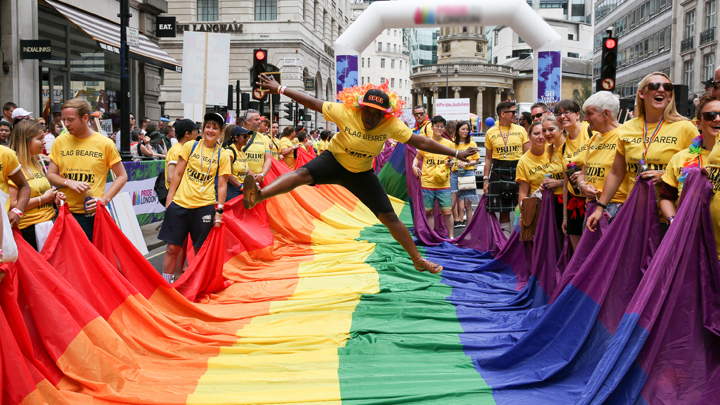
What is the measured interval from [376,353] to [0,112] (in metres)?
13.3

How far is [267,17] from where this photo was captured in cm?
4112

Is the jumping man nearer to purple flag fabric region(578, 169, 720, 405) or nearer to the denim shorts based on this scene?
purple flag fabric region(578, 169, 720, 405)

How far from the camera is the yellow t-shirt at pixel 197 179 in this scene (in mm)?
6340

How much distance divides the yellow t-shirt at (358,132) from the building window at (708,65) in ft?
114

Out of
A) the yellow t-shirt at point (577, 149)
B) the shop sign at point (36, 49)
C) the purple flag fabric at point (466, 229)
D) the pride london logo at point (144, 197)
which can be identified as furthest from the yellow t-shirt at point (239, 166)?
the shop sign at point (36, 49)

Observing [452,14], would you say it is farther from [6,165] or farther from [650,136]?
[6,165]

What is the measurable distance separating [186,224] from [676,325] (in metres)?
4.68

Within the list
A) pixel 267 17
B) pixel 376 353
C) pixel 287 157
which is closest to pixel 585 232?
pixel 376 353

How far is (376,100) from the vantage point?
5.43 metres

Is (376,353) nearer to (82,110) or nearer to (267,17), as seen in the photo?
(82,110)

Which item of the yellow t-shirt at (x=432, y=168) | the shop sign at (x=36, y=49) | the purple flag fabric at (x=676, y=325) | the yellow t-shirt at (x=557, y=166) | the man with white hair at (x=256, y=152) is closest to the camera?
the purple flag fabric at (x=676, y=325)

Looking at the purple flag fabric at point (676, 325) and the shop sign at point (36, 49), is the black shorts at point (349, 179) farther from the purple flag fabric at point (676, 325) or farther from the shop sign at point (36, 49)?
the shop sign at point (36, 49)

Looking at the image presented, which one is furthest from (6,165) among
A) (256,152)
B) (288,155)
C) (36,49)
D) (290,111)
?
(290,111)

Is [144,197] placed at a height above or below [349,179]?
below
